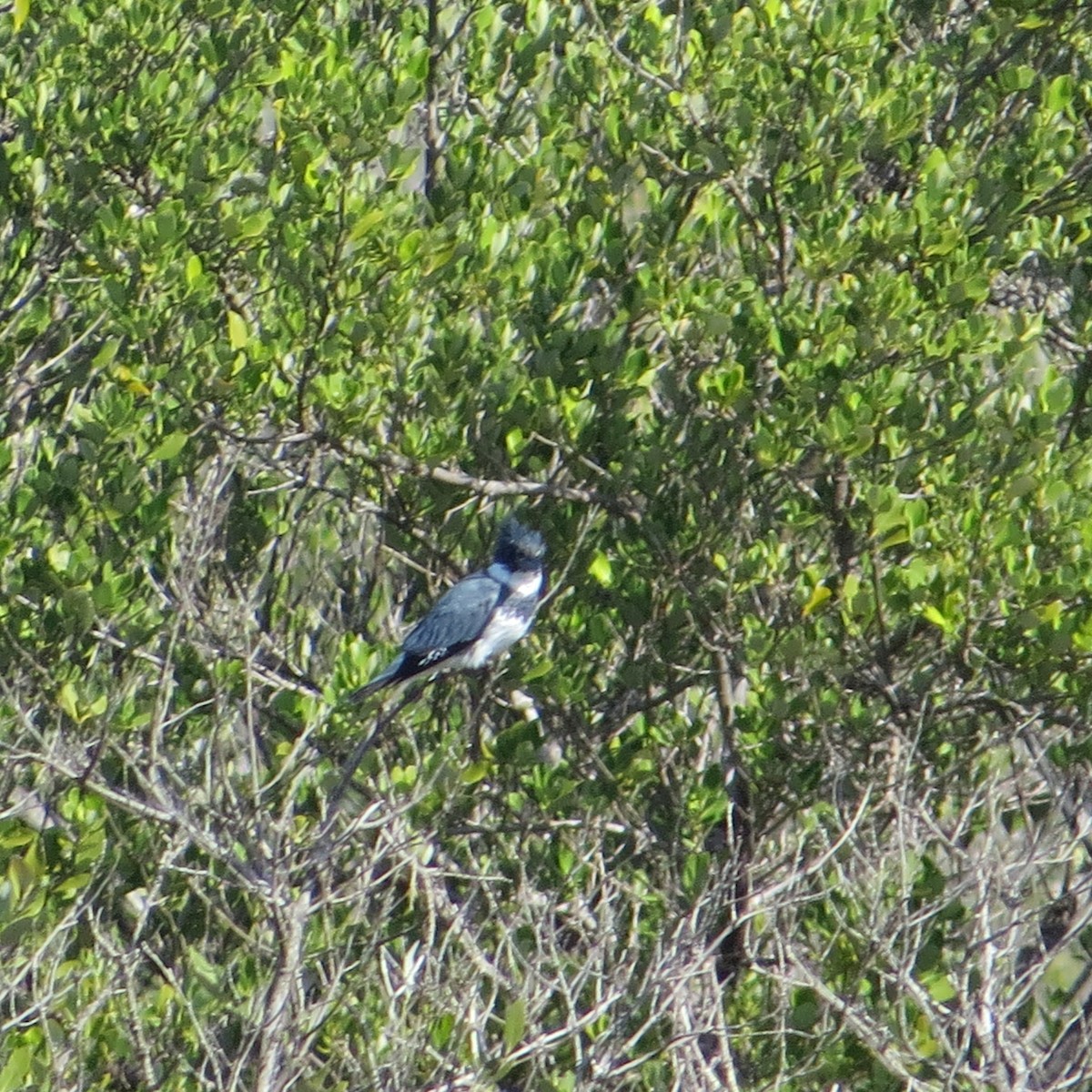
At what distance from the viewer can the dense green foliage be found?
531 cm

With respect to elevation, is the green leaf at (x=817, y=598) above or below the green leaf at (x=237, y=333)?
below

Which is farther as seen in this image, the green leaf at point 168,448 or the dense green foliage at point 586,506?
the green leaf at point 168,448

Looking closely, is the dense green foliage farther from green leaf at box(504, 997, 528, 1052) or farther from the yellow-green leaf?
green leaf at box(504, 997, 528, 1052)

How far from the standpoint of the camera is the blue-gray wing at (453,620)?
19.1 feet

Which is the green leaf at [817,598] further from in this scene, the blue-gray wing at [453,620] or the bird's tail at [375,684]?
the bird's tail at [375,684]

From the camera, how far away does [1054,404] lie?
5395 mm

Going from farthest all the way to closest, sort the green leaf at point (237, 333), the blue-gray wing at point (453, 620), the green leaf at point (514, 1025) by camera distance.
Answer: the blue-gray wing at point (453, 620) → the green leaf at point (237, 333) → the green leaf at point (514, 1025)

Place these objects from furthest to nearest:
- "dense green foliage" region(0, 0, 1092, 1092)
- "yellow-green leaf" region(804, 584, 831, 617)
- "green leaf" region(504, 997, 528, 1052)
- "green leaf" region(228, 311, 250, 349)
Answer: "green leaf" region(228, 311, 250, 349) < "yellow-green leaf" region(804, 584, 831, 617) < "dense green foliage" region(0, 0, 1092, 1092) < "green leaf" region(504, 997, 528, 1052)

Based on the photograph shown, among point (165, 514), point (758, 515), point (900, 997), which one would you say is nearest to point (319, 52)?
point (165, 514)

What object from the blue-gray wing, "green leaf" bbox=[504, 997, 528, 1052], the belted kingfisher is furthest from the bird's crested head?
"green leaf" bbox=[504, 997, 528, 1052]

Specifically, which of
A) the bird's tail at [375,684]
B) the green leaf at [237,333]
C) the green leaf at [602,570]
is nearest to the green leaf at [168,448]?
→ the green leaf at [237,333]

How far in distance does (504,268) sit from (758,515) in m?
1.17

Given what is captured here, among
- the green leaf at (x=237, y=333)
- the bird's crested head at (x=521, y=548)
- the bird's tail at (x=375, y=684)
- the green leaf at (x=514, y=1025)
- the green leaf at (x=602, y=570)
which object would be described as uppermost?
the green leaf at (x=237, y=333)

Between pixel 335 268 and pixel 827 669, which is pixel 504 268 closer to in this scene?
pixel 335 268
